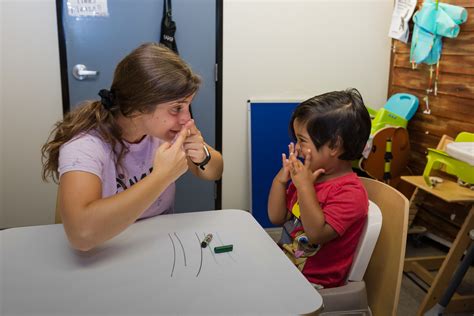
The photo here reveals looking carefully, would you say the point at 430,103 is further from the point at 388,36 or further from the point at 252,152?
the point at 252,152

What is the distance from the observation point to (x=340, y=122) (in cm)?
129

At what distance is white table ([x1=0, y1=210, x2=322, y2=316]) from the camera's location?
0.80 metres

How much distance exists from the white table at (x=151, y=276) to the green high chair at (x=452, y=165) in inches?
51.4

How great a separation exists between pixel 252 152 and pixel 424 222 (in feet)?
4.15

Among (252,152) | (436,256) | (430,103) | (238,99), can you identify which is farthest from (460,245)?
(238,99)

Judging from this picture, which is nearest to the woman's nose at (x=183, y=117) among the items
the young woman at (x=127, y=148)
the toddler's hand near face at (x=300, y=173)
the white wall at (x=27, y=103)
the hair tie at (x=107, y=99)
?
the young woman at (x=127, y=148)

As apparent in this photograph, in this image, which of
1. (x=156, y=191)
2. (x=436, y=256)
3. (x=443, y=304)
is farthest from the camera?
(x=436, y=256)

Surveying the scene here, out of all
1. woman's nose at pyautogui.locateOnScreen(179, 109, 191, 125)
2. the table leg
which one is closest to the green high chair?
the table leg

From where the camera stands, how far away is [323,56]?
290cm

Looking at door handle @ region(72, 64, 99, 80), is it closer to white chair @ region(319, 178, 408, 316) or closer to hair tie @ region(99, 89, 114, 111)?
hair tie @ region(99, 89, 114, 111)

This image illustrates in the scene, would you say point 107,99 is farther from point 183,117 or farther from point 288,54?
point 288,54

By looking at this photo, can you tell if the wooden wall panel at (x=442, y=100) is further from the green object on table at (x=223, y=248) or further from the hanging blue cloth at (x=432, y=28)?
the green object on table at (x=223, y=248)

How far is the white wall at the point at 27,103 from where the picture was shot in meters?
2.49

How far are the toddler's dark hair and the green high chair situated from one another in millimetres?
909
